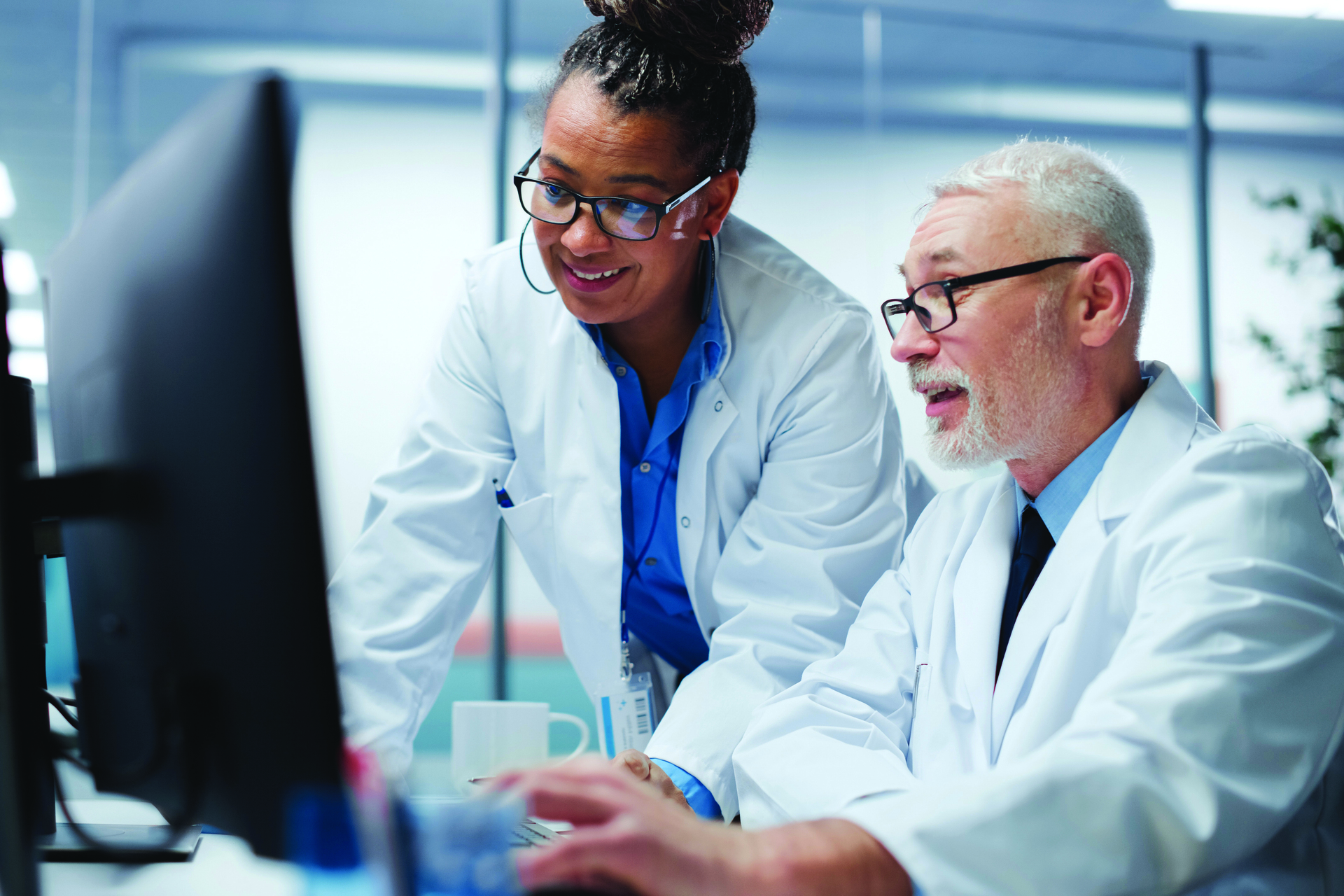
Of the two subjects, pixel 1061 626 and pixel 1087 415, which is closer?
pixel 1061 626

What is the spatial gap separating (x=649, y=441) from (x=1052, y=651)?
73 cm

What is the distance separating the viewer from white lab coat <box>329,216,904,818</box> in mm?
1341

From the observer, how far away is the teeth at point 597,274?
1.36m

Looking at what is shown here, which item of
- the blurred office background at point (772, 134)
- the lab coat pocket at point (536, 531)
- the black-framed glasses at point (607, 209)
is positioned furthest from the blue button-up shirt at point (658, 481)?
the blurred office background at point (772, 134)

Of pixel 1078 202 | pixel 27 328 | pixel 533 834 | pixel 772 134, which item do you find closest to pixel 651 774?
pixel 533 834

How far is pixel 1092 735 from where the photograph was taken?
754mm

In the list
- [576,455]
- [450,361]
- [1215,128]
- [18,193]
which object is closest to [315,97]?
[18,193]

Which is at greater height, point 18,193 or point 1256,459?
point 18,193

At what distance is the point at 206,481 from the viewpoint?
20.2 inches

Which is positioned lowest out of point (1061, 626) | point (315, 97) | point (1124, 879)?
point (1124, 879)

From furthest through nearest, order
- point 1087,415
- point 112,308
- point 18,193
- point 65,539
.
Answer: point 18,193 < point 1087,415 < point 65,539 < point 112,308

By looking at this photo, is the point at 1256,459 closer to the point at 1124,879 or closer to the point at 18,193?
the point at 1124,879

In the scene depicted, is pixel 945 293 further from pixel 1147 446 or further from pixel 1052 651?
pixel 1052 651

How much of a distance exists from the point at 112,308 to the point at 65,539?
0.70ft
